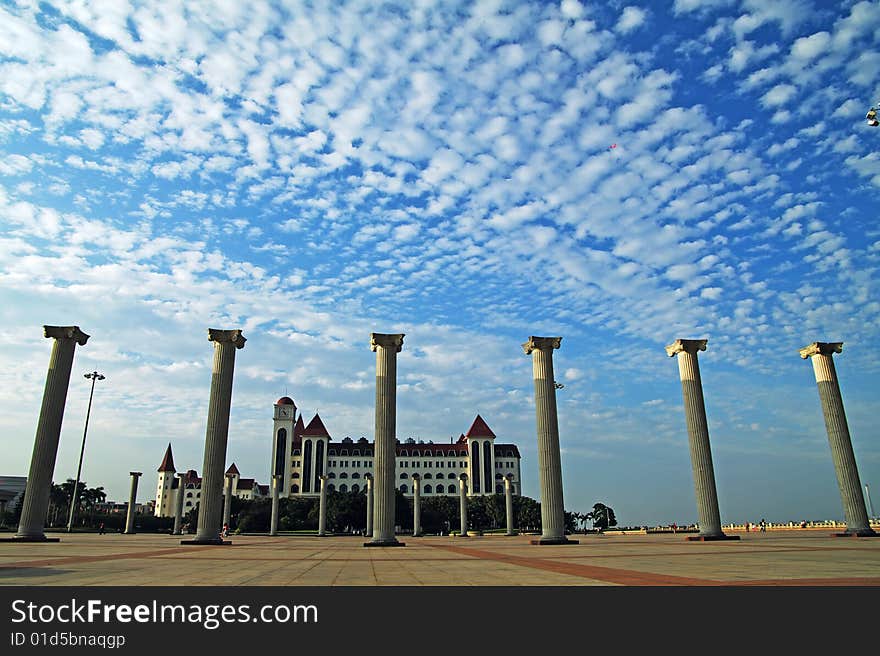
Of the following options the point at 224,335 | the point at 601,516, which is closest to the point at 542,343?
Result: the point at 224,335

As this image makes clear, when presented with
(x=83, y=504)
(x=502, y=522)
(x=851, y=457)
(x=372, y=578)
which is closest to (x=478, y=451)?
(x=502, y=522)

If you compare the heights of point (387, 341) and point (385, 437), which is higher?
point (387, 341)

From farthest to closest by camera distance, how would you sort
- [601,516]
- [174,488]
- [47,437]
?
[174,488] → [601,516] → [47,437]

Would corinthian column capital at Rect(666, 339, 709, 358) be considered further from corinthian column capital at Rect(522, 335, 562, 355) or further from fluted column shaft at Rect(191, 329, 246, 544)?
fluted column shaft at Rect(191, 329, 246, 544)

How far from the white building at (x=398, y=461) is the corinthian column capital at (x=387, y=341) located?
4914 inches

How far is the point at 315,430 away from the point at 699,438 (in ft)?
437

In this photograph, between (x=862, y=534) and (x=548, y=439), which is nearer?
(x=548, y=439)

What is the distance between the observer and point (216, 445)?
37500 mm

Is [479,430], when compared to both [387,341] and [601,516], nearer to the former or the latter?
[601,516]

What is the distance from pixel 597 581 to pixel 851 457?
40210mm

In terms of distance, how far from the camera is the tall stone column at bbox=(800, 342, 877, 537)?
4053 cm
